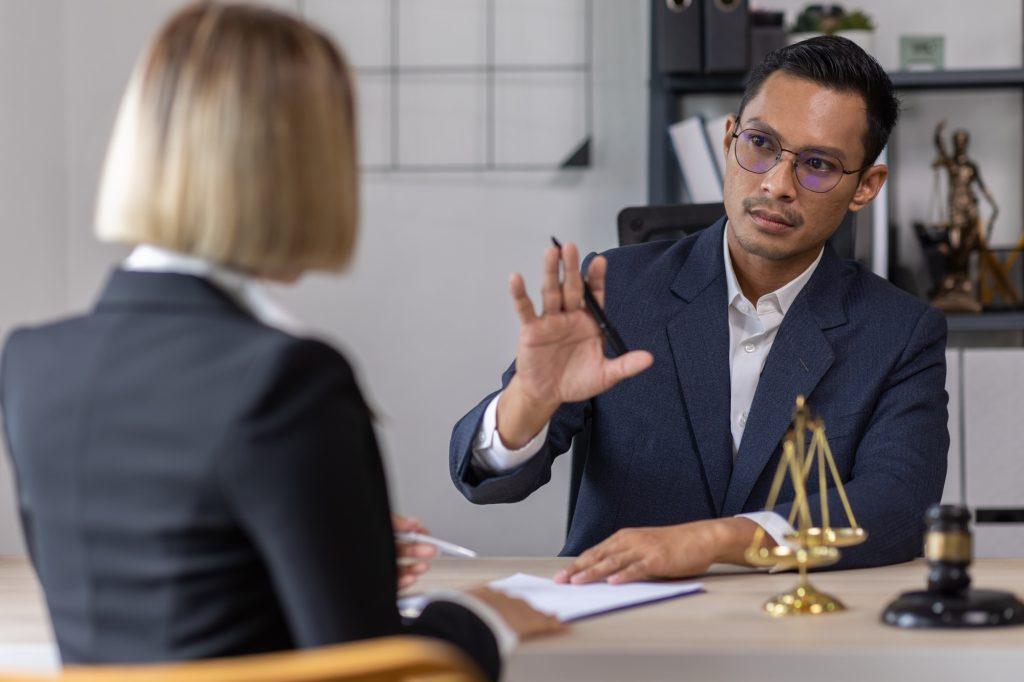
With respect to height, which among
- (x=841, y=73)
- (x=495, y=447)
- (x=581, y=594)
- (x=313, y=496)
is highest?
(x=841, y=73)

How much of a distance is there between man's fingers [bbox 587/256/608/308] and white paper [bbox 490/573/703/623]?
13.0 inches

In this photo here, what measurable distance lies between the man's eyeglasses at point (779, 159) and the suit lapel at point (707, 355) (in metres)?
0.13

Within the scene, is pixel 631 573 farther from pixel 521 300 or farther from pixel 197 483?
pixel 197 483

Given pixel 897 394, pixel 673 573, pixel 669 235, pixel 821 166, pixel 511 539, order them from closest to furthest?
pixel 673 573 → pixel 897 394 → pixel 821 166 → pixel 669 235 → pixel 511 539

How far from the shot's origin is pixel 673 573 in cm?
138

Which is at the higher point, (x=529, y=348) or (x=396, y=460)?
(x=529, y=348)

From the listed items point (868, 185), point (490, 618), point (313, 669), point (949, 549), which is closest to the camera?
point (313, 669)

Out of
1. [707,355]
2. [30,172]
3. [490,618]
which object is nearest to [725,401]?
[707,355]

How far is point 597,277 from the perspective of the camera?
4.68 ft

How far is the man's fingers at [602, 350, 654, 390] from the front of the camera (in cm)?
139

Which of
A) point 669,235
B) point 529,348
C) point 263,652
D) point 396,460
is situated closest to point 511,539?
point 396,460

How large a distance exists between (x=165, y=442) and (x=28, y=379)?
15cm

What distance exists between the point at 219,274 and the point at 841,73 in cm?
128

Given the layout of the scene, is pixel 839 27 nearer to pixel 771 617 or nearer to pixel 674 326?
pixel 674 326
